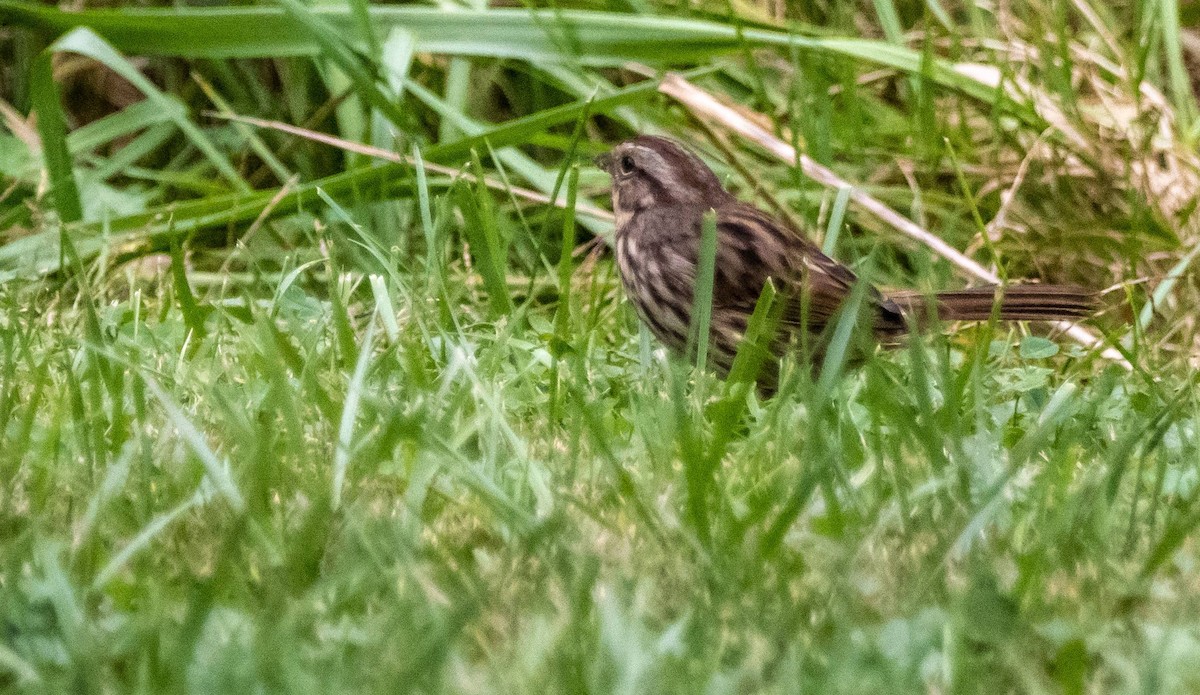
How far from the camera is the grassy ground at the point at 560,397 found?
1.79 metres

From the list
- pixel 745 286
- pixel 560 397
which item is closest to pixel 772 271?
pixel 745 286

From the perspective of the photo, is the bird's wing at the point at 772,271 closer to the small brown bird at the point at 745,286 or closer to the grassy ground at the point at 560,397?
the small brown bird at the point at 745,286

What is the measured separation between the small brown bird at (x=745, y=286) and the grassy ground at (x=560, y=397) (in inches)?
5.0

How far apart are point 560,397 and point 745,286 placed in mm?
962

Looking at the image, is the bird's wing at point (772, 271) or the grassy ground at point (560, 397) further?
the bird's wing at point (772, 271)

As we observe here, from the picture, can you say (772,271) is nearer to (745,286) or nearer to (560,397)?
(745,286)

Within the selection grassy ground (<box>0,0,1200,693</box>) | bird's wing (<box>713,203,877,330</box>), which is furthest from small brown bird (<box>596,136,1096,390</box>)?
grassy ground (<box>0,0,1200,693</box>)

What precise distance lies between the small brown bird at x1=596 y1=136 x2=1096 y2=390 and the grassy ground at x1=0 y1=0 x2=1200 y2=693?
0.42 feet

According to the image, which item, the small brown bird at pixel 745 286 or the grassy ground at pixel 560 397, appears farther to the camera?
the small brown bird at pixel 745 286

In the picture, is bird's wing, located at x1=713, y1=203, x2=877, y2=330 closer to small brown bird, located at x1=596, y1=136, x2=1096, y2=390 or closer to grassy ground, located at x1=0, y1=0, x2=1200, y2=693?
small brown bird, located at x1=596, y1=136, x2=1096, y2=390

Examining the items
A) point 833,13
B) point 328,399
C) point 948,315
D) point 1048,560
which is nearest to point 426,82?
point 833,13

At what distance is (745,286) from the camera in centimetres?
377

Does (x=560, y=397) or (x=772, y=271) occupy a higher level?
(x=560, y=397)

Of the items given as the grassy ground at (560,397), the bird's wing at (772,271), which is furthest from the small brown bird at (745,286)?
the grassy ground at (560,397)
